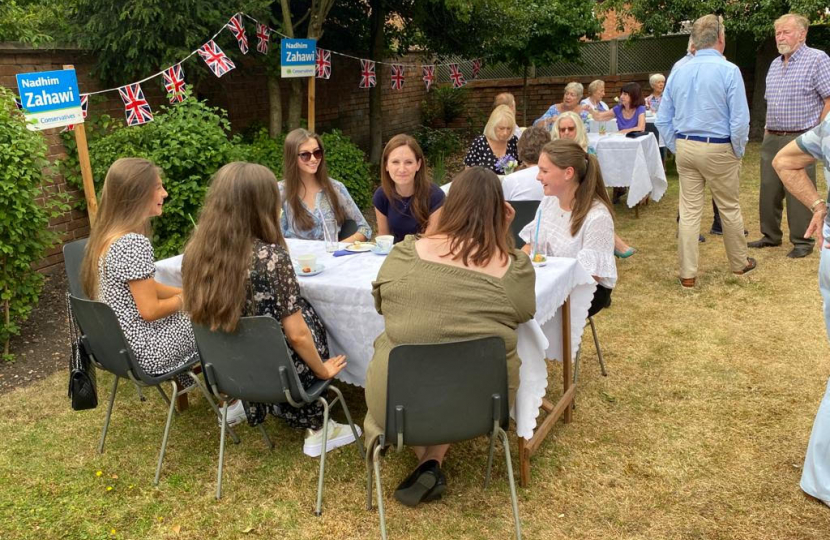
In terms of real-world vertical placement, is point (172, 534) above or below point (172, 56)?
below

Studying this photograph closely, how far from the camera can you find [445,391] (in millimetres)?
2309

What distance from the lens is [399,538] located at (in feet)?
8.64

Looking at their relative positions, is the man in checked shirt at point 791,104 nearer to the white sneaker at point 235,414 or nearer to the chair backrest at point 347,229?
the chair backrest at point 347,229

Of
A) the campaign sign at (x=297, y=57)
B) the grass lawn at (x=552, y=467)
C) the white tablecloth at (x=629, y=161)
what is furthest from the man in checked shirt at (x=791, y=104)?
the campaign sign at (x=297, y=57)

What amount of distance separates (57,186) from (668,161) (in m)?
8.39

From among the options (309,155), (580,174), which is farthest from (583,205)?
(309,155)

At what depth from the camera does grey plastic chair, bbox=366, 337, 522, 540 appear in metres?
2.25

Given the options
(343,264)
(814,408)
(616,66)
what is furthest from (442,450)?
(616,66)

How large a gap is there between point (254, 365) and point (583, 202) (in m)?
1.76

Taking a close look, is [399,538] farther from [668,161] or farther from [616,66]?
[616,66]

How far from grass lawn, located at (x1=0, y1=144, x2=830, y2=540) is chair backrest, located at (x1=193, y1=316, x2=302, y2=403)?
19.6 inches

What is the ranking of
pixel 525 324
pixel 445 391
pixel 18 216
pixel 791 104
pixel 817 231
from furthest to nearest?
pixel 791 104, pixel 18 216, pixel 817 231, pixel 525 324, pixel 445 391

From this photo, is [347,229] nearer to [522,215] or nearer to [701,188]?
[522,215]

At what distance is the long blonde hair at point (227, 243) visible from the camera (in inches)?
103
